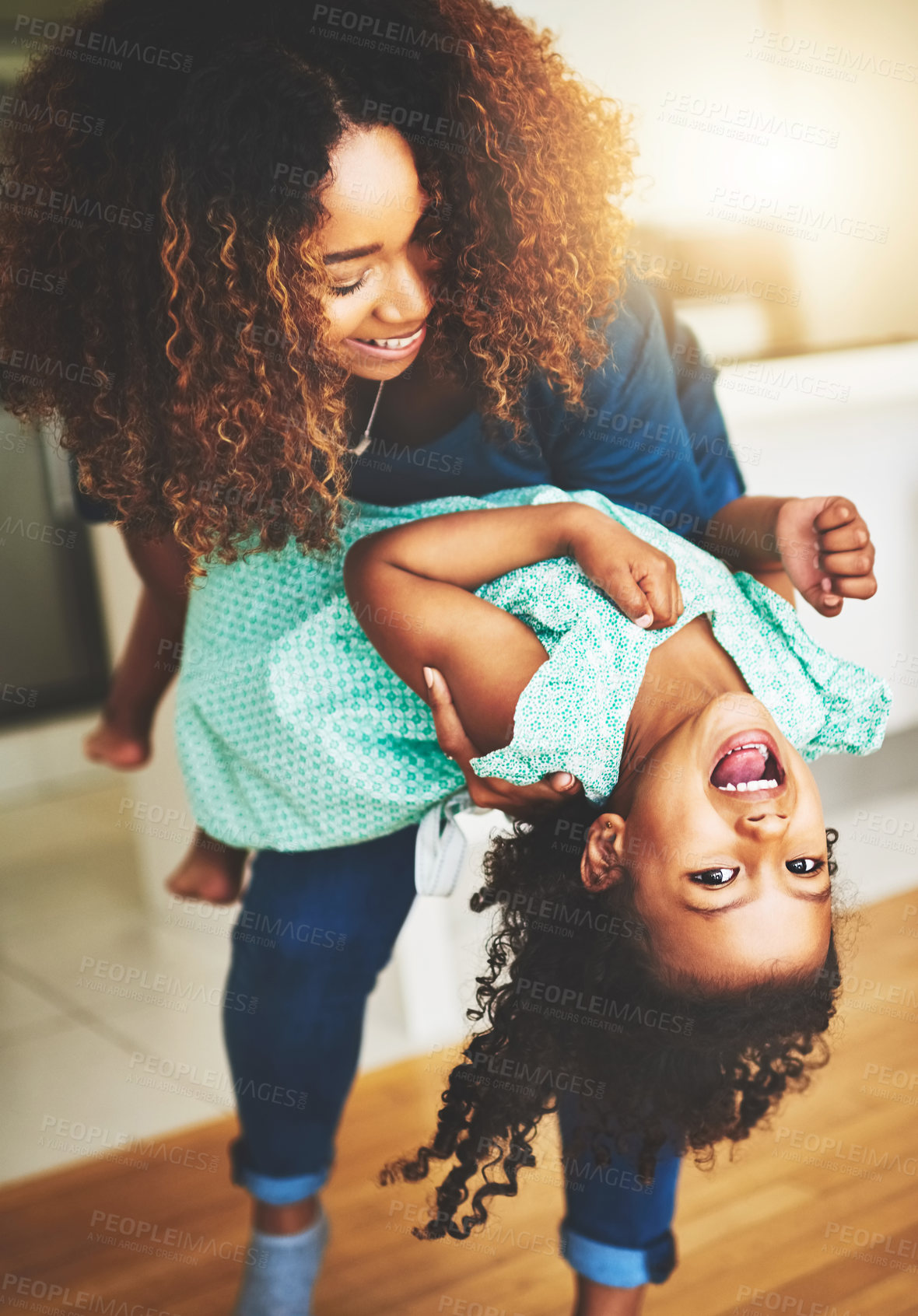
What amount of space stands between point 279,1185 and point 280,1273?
73 mm

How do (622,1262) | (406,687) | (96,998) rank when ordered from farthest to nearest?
(96,998)
(622,1262)
(406,687)

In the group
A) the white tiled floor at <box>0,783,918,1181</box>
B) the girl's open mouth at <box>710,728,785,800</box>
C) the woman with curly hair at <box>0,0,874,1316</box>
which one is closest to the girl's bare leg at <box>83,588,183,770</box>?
the woman with curly hair at <box>0,0,874,1316</box>

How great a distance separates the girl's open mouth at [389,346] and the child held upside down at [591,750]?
10cm

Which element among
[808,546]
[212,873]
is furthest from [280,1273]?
[808,546]

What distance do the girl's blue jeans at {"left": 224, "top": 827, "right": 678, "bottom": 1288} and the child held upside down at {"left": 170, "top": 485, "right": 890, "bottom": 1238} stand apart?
50 millimetres

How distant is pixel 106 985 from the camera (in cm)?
152

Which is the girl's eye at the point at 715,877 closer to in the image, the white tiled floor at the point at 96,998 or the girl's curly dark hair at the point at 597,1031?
the girl's curly dark hair at the point at 597,1031

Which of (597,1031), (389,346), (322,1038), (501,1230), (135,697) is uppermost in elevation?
(389,346)

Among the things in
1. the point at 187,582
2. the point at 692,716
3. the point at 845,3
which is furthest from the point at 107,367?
the point at 845,3

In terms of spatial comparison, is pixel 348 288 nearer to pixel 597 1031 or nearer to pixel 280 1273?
pixel 597 1031

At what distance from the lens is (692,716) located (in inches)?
30.7

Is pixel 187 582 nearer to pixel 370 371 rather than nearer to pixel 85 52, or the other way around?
pixel 370 371

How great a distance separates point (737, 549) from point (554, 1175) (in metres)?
0.69

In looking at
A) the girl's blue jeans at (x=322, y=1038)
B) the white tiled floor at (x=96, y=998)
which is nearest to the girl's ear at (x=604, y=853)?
the girl's blue jeans at (x=322, y=1038)
